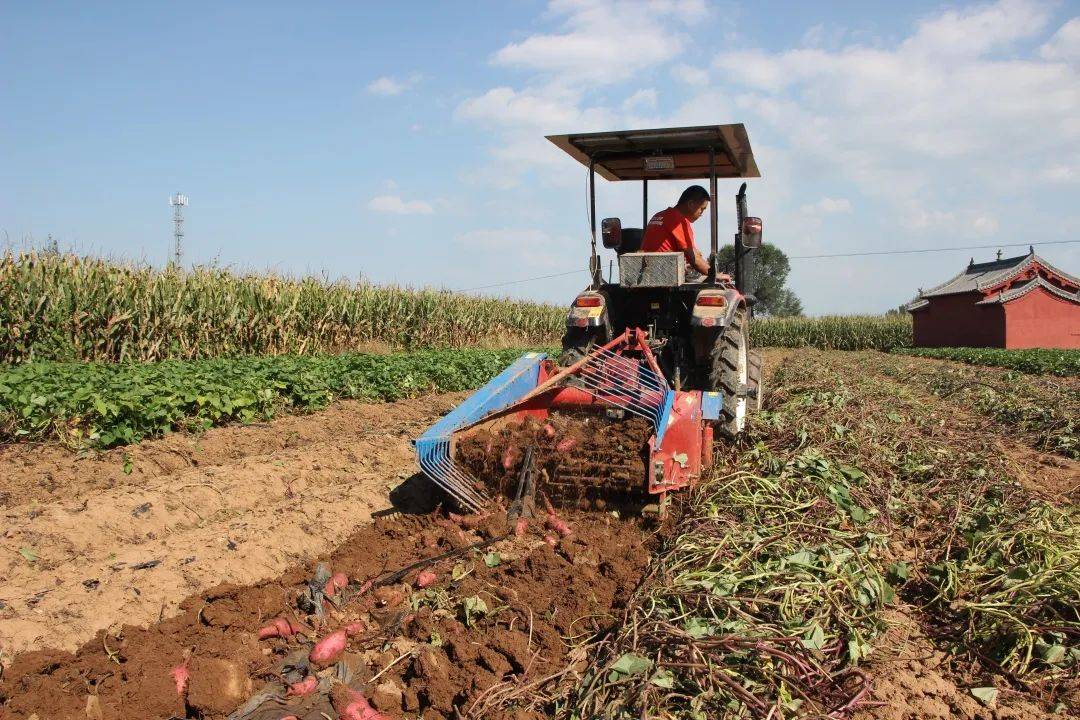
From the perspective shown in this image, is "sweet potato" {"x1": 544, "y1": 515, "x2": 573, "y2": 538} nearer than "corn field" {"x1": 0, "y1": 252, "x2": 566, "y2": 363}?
Yes

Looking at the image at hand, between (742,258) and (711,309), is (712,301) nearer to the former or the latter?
(711,309)

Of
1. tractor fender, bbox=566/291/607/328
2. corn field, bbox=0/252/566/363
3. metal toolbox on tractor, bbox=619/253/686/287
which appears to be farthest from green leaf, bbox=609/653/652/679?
corn field, bbox=0/252/566/363

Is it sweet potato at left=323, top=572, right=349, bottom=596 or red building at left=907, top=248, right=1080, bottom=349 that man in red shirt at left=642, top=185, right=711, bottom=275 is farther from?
red building at left=907, top=248, right=1080, bottom=349

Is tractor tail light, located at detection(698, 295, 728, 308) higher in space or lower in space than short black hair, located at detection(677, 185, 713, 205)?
lower

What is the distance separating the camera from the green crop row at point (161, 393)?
6215mm

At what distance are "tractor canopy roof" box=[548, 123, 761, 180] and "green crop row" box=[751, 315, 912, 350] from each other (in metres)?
33.1

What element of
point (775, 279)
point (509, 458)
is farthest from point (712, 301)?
point (775, 279)

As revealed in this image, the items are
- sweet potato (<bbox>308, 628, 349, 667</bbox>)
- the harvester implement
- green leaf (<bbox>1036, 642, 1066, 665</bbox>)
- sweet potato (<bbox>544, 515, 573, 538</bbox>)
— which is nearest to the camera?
green leaf (<bbox>1036, 642, 1066, 665</bbox>)

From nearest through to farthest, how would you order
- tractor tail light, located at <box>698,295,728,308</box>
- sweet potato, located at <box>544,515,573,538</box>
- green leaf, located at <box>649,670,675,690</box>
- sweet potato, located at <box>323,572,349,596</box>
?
green leaf, located at <box>649,670,675,690</box>, sweet potato, located at <box>323,572,349,596</box>, sweet potato, located at <box>544,515,573,538</box>, tractor tail light, located at <box>698,295,728,308</box>

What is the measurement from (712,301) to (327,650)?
3540 millimetres

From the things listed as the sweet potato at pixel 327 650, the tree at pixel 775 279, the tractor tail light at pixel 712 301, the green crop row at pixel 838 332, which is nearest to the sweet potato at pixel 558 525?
the sweet potato at pixel 327 650

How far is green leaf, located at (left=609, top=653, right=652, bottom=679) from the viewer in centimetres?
266

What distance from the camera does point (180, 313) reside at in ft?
35.7

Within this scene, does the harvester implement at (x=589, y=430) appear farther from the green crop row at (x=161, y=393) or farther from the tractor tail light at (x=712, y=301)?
the green crop row at (x=161, y=393)
